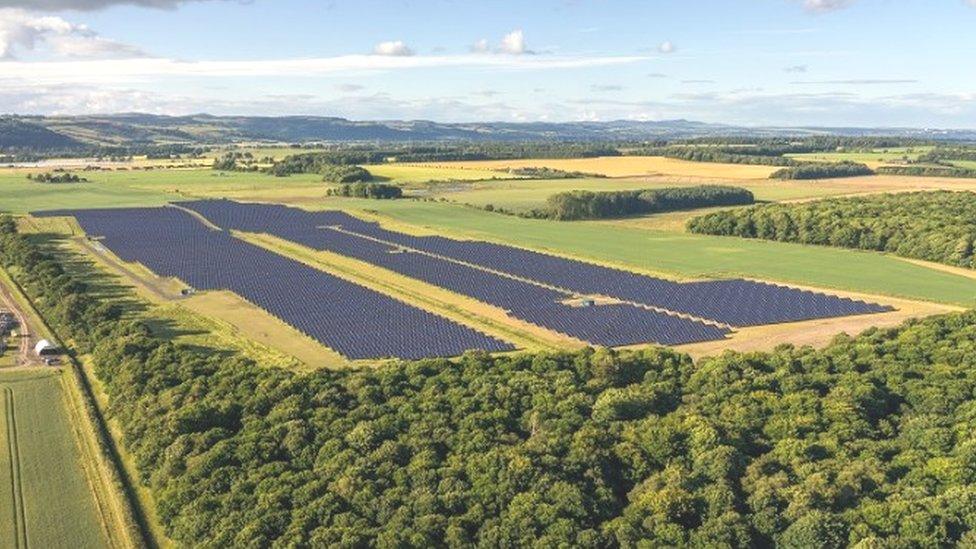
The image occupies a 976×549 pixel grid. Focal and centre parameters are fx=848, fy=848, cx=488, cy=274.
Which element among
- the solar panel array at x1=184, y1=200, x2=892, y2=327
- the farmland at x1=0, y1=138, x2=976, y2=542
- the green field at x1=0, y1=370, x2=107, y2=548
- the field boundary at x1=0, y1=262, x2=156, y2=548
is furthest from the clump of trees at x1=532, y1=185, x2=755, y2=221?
the green field at x1=0, y1=370, x2=107, y2=548

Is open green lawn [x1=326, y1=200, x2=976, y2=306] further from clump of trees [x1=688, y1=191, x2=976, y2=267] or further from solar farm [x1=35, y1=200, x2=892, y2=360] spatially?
solar farm [x1=35, y1=200, x2=892, y2=360]

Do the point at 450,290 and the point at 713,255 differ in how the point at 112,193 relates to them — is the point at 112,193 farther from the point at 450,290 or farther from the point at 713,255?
the point at 713,255

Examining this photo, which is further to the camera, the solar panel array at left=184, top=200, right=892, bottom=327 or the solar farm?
the solar panel array at left=184, top=200, right=892, bottom=327

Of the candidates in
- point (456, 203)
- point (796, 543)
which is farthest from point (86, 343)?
point (456, 203)

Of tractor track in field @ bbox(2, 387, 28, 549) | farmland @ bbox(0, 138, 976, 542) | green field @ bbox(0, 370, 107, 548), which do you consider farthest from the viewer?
farmland @ bbox(0, 138, 976, 542)

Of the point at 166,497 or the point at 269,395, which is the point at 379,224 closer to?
A: the point at 269,395

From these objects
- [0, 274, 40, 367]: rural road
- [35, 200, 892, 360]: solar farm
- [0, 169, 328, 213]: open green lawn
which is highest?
[0, 169, 328, 213]: open green lawn

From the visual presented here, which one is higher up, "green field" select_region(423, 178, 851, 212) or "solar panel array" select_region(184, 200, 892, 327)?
"green field" select_region(423, 178, 851, 212)

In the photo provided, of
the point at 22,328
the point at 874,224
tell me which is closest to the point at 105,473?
the point at 22,328
